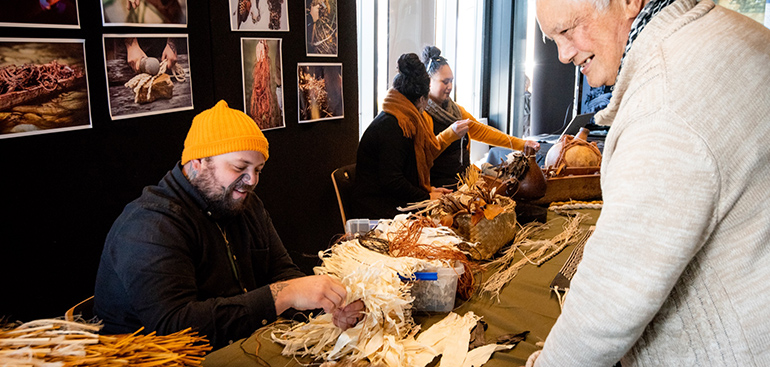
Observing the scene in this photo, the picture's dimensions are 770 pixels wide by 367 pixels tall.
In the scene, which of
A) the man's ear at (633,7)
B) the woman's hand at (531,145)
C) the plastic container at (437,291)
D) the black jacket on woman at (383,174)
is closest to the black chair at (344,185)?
the black jacket on woman at (383,174)

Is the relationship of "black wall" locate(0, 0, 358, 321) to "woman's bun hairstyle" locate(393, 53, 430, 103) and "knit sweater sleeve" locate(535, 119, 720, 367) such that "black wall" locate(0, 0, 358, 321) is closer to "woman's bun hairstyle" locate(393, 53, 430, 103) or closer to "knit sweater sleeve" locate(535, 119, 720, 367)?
"woman's bun hairstyle" locate(393, 53, 430, 103)

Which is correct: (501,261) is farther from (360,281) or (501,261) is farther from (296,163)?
(296,163)

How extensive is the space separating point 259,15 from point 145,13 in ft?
2.70

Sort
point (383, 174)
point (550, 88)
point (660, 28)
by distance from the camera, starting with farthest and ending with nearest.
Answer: point (550, 88)
point (383, 174)
point (660, 28)

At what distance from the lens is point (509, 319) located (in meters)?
1.73

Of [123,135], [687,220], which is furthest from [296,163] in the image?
[687,220]

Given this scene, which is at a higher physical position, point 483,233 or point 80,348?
point 80,348

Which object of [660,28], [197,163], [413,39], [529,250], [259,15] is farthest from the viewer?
[413,39]

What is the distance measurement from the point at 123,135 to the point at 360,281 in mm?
1513

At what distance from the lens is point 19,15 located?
2.06 meters

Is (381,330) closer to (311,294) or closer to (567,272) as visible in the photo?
(311,294)

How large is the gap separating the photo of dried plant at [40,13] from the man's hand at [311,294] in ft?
4.52

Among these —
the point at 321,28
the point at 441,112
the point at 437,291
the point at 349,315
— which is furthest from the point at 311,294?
the point at 441,112

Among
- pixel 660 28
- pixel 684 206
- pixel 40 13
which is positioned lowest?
pixel 684 206
